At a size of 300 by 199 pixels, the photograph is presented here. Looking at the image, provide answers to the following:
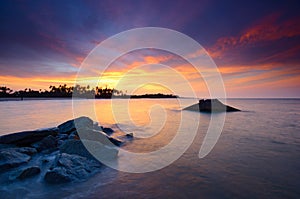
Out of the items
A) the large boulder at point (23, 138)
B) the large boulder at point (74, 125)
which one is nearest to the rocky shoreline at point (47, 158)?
the large boulder at point (23, 138)

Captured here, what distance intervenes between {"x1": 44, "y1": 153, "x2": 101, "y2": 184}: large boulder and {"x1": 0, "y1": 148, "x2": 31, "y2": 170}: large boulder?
1.23 metres

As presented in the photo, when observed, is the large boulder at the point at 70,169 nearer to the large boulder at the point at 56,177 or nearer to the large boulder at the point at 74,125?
the large boulder at the point at 56,177

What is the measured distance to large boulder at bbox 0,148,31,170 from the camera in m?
4.47

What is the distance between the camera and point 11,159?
15.5 ft

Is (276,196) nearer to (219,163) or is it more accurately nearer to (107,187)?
(219,163)

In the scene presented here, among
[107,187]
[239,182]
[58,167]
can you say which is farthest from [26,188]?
[239,182]

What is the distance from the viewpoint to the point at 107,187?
3.83m

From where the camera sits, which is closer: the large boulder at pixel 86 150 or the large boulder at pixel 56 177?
the large boulder at pixel 56 177

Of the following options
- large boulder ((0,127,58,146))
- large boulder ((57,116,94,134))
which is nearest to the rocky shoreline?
large boulder ((0,127,58,146))

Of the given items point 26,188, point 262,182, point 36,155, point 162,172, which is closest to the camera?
point 26,188

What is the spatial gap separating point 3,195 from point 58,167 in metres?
1.06

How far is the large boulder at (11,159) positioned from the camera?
4465 millimetres

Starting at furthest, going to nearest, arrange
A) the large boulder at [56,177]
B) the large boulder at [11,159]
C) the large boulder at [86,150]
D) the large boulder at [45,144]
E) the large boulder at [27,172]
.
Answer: the large boulder at [45,144], the large boulder at [86,150], the large boulder at [11,159], the large boulder at [27,172], the large boulder at [56,177]

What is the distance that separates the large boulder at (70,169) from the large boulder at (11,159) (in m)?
1.23
